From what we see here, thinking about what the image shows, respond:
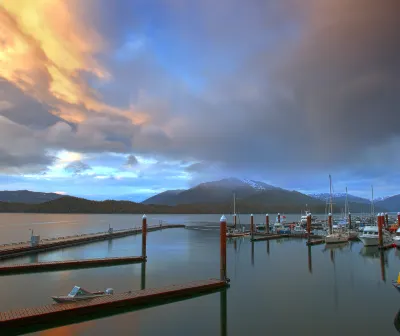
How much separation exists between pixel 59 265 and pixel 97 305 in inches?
532

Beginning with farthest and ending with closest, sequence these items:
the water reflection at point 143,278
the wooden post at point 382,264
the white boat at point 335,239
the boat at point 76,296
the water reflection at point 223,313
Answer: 1. the white boat at point 335,239
2. the wooden post at point 382,264
3. the water reflection at point 143,278
4. the boat at point 76,296
5. the water reflection at point 223,313

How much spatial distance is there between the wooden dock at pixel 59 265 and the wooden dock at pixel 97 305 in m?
12.0

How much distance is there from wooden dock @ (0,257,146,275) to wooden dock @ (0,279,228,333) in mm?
12046

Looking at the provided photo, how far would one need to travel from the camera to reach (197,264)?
35031 mm

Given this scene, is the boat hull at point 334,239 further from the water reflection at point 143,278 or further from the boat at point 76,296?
the boat at point 76,296

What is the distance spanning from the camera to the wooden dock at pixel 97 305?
14.7 metres

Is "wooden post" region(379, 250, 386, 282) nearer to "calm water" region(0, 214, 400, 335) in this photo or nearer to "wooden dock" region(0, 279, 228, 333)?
"calm water" region(0, 214, 400, 335)

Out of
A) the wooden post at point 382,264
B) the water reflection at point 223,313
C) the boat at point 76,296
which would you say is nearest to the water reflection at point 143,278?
the water reflection at point 223,313

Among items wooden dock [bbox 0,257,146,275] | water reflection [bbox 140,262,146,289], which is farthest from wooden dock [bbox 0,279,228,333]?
wooden dock [bbox 0,257,146,275]

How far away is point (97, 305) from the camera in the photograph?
16875 mm

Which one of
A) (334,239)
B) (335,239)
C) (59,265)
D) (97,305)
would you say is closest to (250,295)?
(97,305)

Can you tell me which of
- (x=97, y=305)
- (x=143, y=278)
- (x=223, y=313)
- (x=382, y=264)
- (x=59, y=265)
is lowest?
(x=223, y=313)

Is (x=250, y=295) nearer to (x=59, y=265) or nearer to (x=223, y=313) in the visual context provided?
(x=223, y=313)

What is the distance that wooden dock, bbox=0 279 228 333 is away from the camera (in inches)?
580
